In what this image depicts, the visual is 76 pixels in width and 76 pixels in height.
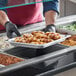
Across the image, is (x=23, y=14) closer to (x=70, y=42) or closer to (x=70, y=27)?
(x=70, y=27)

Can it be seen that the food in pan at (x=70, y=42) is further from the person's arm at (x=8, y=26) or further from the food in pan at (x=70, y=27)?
the person's arm at (x=8, y=26)

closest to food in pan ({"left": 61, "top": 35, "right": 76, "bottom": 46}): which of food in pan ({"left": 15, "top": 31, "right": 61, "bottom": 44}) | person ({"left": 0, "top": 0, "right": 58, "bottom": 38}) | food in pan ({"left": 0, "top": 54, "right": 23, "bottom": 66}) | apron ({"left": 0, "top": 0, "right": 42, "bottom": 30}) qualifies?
food in pan ({"left": 15, "top": 31, "right": 61, "bottom": 44})

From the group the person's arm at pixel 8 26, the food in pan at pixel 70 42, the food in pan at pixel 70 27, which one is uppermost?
the person's arm at pixel 8 26

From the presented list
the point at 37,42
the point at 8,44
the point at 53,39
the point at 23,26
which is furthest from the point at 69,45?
the point at 23,26

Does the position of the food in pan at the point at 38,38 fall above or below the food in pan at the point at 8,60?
above

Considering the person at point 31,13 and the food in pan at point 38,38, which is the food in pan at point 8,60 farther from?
the person at point 31,13

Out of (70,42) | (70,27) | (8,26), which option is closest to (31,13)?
(70,27)

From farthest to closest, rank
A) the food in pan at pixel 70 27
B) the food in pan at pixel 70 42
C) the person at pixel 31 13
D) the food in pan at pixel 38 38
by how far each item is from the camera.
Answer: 1. the person at pixel 31 13
2. the food in pan at pixel 70 27
3. the food in pan at pixel 70 42
4. the food in pan at pixel 38 38

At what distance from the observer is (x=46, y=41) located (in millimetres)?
1866

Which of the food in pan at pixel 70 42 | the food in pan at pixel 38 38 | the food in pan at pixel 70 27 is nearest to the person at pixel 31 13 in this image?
the food in pan at pixel 70 27

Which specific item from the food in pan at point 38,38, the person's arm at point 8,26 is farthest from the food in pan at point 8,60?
the person's arm at point 8,26

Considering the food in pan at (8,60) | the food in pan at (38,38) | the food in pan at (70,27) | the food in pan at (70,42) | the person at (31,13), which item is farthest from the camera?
the person at (31,13)

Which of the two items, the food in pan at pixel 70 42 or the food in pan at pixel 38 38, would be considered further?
the food in pan at pixel 70 42

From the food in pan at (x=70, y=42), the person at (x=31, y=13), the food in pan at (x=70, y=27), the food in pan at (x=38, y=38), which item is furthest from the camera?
the person at (x=31, y=13)
